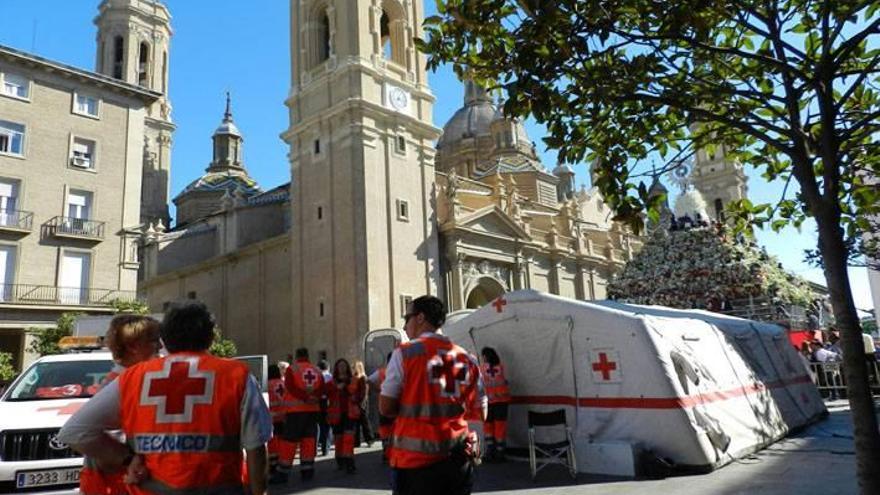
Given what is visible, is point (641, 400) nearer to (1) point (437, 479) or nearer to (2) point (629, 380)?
(2) point (629, 380)

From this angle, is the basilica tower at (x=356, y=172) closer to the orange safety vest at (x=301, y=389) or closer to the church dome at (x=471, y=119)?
the orange safety vest at (x=301, y=389)

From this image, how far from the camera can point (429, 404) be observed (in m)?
3.97

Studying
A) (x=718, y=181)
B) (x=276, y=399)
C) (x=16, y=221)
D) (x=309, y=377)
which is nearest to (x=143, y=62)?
(x=16, y=221)

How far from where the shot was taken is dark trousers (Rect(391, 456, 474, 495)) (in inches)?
152

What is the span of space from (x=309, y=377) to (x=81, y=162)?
66.5ft

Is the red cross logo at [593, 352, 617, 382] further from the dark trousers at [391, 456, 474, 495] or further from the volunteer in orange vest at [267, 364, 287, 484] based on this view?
the dark trousers at [391, 456, 474, 495]

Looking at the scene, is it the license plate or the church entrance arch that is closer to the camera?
the license plate

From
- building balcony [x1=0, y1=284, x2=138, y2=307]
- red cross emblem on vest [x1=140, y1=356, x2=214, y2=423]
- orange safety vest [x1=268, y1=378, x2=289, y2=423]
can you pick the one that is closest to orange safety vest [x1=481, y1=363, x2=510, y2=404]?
orange safety vest [x1=268, y1=378, x2=289, y2=423]

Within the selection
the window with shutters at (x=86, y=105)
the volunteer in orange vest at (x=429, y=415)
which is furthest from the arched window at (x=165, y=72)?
the volunteer in orange vest at (x=429, y=415)

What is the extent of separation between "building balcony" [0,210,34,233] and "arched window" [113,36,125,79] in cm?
2635

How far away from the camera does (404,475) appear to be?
3947mm

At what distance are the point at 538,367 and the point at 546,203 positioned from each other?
36.4 m

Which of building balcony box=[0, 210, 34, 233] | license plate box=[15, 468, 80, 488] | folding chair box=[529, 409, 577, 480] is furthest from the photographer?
building balcony box=[0, 210, 34, 233]

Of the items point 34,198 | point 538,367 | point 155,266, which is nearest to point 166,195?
point 155,266
